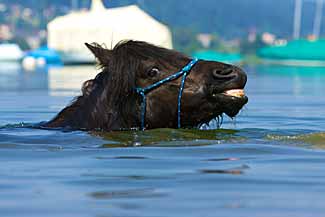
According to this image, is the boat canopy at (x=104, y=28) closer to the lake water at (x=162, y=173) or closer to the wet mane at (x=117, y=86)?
the wet mane at (x=117, y=86)

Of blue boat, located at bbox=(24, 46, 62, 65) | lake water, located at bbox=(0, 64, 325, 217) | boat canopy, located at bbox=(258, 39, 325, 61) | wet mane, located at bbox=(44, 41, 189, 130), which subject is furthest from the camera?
boat canopy, located at bbox=(258, 39, 325, 61)

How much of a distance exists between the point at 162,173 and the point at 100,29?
64.8 metres

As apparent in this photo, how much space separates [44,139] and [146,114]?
0.81 metres

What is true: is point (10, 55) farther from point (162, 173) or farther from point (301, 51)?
point (162, 173)

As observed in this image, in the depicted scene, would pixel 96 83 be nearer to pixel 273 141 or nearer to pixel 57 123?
pixel 57 123

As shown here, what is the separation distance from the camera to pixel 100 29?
70.8 meters

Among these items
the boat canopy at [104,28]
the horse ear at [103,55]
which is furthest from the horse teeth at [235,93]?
the boat canopy at [104,28]

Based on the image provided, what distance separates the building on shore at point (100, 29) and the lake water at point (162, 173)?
46.5m

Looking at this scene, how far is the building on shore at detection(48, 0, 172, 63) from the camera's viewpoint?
6347 centimetres

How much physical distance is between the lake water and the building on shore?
46526 mm

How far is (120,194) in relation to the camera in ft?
17.9

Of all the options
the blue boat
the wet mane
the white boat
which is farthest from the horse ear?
the white boat

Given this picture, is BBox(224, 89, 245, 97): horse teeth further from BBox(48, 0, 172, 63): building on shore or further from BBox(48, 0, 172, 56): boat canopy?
BBox(48, 0, 172, 63): building on shore

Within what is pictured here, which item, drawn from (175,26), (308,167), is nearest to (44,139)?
(308,167)
